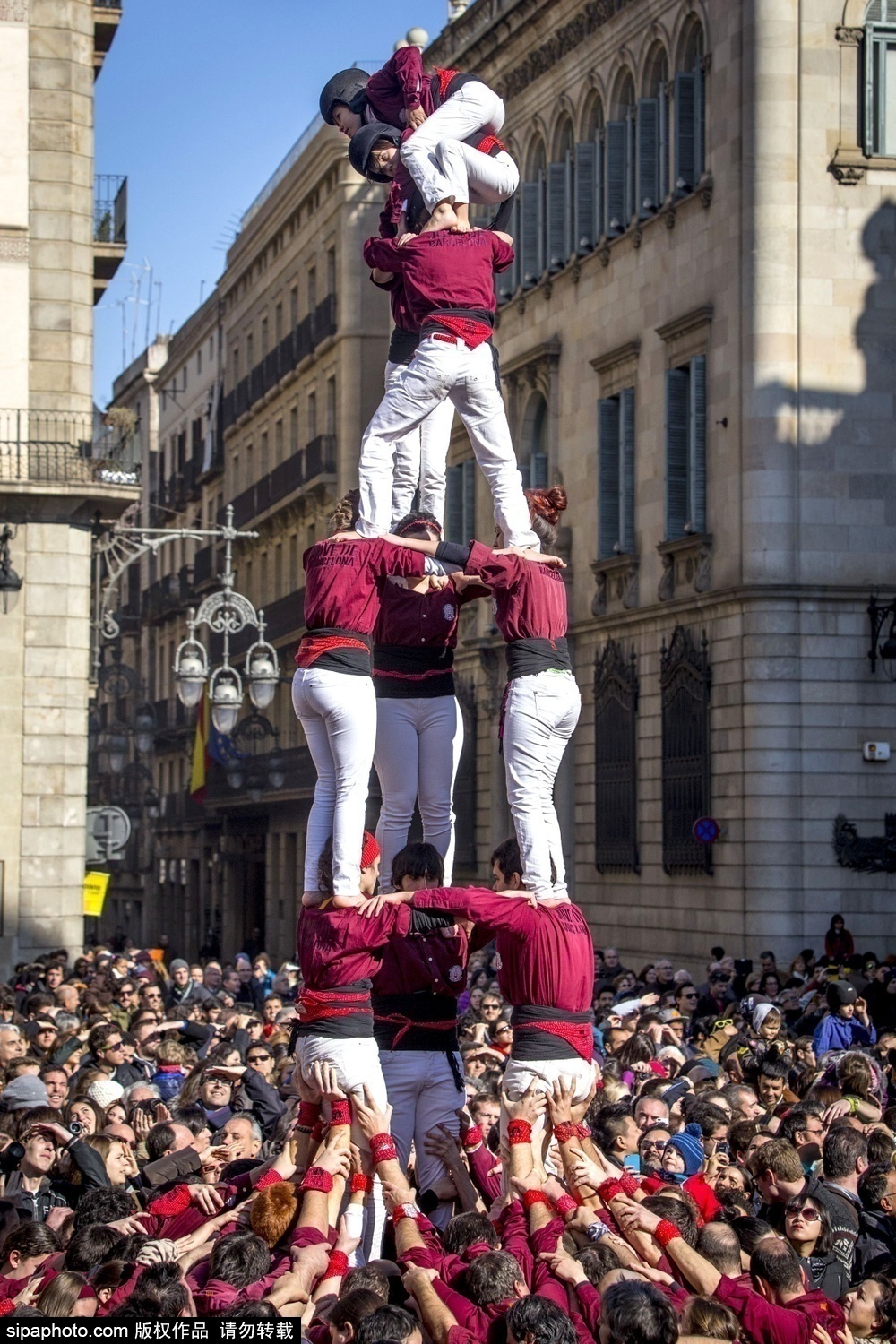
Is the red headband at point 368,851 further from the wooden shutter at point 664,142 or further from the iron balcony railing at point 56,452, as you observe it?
the wooden shutter at point 664,142

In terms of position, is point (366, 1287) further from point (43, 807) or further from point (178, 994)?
point (43, 807)

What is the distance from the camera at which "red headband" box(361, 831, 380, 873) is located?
1109cm

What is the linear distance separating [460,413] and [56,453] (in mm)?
16476

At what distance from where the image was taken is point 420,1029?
434 inches

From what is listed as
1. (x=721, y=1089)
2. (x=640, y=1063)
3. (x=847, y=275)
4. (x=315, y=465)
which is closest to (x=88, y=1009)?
(x=640, y=1063)

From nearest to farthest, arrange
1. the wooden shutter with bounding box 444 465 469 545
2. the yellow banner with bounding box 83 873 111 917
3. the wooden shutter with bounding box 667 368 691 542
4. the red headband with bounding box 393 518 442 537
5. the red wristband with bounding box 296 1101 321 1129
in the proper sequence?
the red wristband with bounding box 296 1101 321 1129 → the red headband with bounding box 393 518 442 537 → the yellow banner with bounding box 83 873 111 917 → the wooden shutter with bounding box 667 368 691 542 → the wooden shutter with bounding box 444 465 469 545

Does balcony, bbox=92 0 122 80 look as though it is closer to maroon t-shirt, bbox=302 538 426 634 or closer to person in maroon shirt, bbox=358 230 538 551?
person in maroon shirt, bbox=358 230 538 551

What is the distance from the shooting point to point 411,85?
12742 mm

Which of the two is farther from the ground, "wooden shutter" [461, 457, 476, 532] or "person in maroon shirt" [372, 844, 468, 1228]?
"wooden shutter" [461, 457, 476, 532]

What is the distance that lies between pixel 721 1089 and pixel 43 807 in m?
15.9

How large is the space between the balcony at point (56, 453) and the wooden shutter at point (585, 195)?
9.30 metres

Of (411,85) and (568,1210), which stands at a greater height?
(411,85)

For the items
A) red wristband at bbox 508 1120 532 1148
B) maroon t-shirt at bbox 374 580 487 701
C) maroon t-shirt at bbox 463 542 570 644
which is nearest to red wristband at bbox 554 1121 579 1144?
red wristband at bbox 508 1120 532 1148

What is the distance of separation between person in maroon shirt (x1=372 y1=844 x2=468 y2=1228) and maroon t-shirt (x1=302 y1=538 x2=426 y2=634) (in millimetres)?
1138
